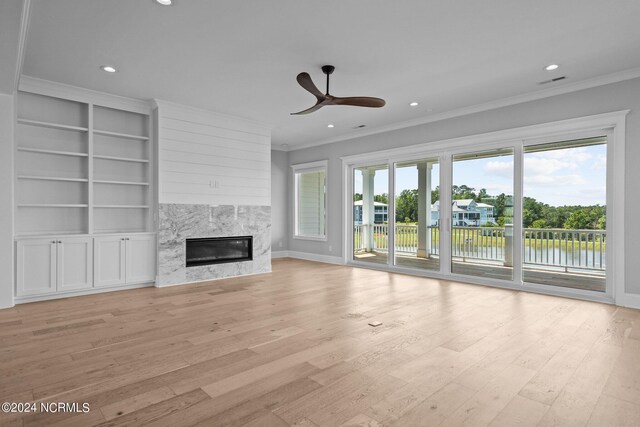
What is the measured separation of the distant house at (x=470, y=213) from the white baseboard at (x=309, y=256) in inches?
104

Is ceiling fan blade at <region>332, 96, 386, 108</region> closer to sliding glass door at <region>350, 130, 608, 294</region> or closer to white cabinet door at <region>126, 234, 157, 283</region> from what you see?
sliding glass door at <region>350, 130, 608, 294</region>

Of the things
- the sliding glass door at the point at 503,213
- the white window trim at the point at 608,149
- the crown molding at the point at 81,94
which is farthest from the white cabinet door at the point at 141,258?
the white window trim at the point at 608,149

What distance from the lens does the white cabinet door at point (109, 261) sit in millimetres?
4914

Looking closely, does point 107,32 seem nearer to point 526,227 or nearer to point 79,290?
point 79,290

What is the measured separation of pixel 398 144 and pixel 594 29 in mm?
3650

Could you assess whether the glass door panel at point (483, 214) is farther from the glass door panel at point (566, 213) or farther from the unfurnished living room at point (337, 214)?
the glass door panel at point (566, 213)

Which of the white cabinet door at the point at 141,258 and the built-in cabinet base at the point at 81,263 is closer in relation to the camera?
the built-in cabinet base at the point at 81,263

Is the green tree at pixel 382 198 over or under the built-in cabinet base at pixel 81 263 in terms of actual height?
over

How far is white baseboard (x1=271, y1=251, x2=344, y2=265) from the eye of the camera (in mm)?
7918

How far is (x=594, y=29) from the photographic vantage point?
3.24 meters

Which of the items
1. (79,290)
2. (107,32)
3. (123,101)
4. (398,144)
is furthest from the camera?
(398,144)

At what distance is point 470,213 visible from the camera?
5891mm

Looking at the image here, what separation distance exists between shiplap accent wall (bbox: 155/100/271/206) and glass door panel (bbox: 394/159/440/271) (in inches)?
104

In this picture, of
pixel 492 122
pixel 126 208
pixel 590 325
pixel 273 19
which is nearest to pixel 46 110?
pixel 126 208
